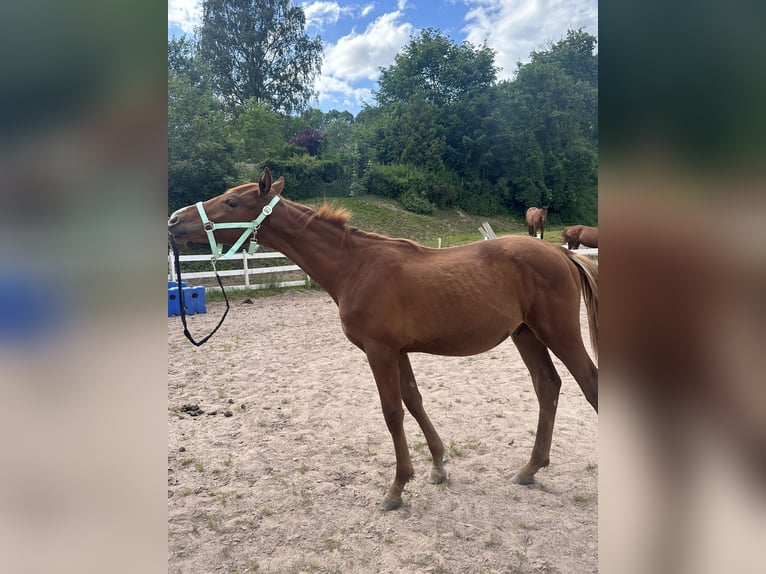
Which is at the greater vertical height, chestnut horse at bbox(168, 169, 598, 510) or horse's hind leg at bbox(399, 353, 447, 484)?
chestnut horse at bbox(168, 169, 598, 510)

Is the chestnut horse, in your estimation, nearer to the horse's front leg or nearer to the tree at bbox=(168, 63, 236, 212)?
the horse's front leg

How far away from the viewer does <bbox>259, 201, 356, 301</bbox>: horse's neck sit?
2.86 meters

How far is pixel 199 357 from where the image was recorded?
605 cm

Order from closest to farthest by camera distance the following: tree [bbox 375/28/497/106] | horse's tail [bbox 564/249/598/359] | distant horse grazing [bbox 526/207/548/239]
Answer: horse's tail [bbox 564/249/598/359] → distant horse grazing [bbox 526/207/548/239] → tree [bbox 375/28/497/106]

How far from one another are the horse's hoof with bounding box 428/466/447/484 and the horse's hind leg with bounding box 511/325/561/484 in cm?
51

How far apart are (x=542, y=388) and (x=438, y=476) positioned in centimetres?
100

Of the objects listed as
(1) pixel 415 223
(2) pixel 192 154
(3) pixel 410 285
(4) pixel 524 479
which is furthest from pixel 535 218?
(3) pixel 410 285

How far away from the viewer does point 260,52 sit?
27.5 meters

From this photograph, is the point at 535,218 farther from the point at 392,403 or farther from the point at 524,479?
the point at 392,403

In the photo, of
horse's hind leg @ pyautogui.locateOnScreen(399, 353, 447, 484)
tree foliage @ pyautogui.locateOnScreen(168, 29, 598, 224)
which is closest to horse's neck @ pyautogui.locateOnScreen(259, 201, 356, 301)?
horse's hind leg @ pyautogui.locateOnScreen(399, 353, 447, 484)
